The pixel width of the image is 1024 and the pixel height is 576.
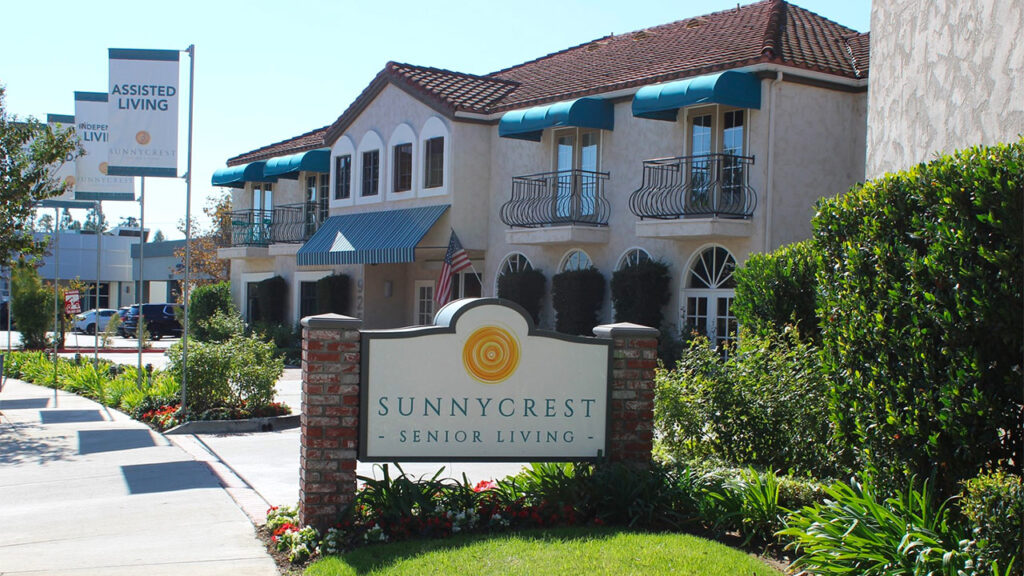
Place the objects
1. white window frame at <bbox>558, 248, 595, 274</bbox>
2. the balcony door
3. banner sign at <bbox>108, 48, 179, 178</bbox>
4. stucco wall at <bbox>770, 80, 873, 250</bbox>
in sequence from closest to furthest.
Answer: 1. banner sign at <bbox>108, 48, 179, 178</bbox>
2. stucco wall at <bbox>770, 80, 873, 250</bbox>
3. the balcony door
4. white window frame at <bbox>558, 248, 595, 274</bbox>

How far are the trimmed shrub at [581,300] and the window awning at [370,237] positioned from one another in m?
4.46

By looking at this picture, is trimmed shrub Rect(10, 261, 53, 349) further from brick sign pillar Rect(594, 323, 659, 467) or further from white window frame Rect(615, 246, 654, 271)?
brick sign pillar Rect(594, 323, 659, 467)

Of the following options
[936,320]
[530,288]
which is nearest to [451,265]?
[530,288]

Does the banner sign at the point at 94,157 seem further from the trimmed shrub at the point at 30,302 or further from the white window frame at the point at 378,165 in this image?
the trimmed shrub at the point at 30,302

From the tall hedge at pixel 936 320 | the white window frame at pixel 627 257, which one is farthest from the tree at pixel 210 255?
the tall hedge at pixel 936 320

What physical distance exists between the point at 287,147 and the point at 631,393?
26.9m

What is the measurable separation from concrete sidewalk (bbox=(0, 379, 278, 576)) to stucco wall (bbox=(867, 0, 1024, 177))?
6.51m

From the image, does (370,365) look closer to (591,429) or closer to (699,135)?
(591,429)

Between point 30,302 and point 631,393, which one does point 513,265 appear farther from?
point 631,393

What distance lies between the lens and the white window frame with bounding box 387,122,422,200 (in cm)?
2489

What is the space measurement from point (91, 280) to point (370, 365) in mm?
62589

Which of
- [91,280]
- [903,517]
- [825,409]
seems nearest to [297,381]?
[825,409]

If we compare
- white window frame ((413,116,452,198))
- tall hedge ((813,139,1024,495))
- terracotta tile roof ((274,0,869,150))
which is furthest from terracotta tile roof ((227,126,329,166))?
tall hedge ((813,139,1024,495))

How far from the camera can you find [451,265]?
68.6 ft
